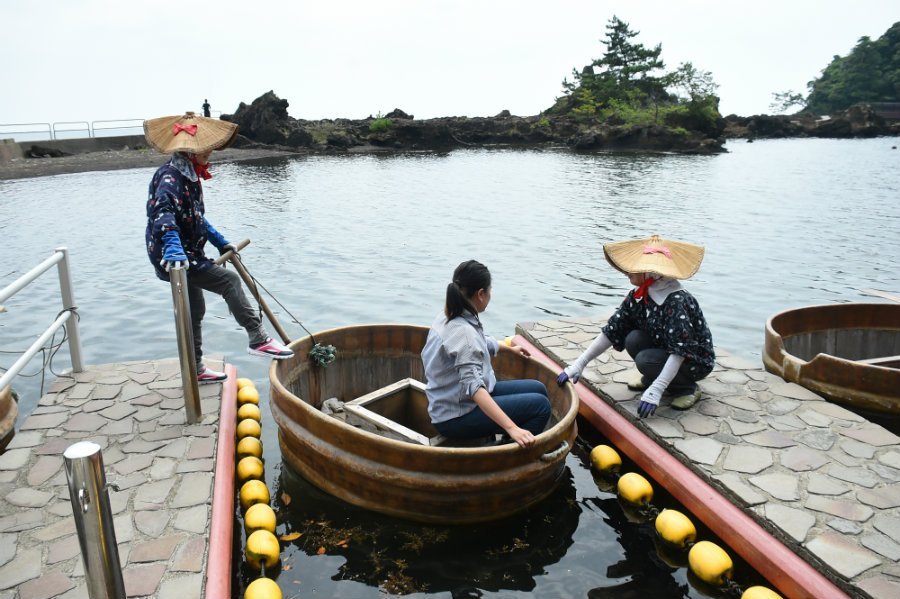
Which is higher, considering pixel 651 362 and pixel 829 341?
pixel 651 362

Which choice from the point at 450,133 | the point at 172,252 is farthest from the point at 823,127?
the point at 172,252

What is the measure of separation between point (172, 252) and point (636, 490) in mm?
3726

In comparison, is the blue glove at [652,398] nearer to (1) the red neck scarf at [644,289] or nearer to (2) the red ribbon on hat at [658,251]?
(1) the red neck scarf at [644,289]

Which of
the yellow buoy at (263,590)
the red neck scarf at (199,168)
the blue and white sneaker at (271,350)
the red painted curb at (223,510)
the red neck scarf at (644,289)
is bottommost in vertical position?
the yellow buoy at (263,590)

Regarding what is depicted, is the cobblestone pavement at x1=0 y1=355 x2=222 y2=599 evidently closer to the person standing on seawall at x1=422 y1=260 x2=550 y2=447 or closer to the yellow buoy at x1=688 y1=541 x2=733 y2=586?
the person standing on seawall at x1=422 y1=260 x2=550 y2=447

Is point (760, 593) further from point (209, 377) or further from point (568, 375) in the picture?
point (209, 377)

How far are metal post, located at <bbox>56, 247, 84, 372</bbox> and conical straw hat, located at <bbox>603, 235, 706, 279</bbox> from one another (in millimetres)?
4496

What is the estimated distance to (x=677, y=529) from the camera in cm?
427

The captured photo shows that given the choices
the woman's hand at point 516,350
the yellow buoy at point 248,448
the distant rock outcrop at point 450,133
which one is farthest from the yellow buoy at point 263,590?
the distant rock outcrop at point 450,133

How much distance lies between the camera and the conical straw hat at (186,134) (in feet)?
16.8

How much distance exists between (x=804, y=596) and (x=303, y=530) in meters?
3.10

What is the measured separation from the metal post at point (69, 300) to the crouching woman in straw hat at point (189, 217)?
1.09 m

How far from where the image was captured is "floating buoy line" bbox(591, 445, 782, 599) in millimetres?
3934

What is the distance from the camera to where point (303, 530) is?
15.3 ft
